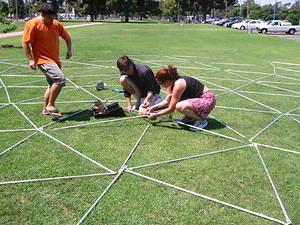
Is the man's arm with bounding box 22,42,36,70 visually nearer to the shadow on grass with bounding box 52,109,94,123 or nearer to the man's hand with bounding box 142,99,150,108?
the shadow on grass with bounding box 52,109,94,123

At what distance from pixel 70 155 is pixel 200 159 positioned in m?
1.70

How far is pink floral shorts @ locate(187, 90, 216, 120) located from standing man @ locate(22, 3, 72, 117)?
7.25 feet

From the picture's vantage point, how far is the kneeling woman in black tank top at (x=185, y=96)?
4316 millimetres

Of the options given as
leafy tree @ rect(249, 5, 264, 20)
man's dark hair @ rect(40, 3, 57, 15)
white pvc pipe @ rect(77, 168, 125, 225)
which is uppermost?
leafy tree @ rect(249, 5, 264, 20)

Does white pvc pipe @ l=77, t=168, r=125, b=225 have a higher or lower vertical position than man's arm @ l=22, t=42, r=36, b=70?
lower

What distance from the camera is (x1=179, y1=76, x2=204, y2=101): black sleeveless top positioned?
178 inches

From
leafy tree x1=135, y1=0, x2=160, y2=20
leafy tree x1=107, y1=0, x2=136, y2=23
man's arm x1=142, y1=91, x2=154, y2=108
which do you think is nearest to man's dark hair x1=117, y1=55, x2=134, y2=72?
man's arm x1=142, y1=91, x2=154, y2=108

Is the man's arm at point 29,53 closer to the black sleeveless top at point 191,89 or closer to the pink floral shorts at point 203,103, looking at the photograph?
the black sleeveless top at point 191,89

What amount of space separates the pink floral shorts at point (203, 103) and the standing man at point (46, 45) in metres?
2.21

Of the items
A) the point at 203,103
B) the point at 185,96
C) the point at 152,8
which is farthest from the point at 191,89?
the point at 152,8

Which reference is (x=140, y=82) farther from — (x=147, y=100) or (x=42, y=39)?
(x=42, y=39)

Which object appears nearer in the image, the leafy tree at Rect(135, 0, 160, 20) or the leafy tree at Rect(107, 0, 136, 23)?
the leafy tree at Rect(107, 0, 136, 23)

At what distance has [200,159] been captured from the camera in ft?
12.7

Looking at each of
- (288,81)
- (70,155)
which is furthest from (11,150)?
(288,81)
